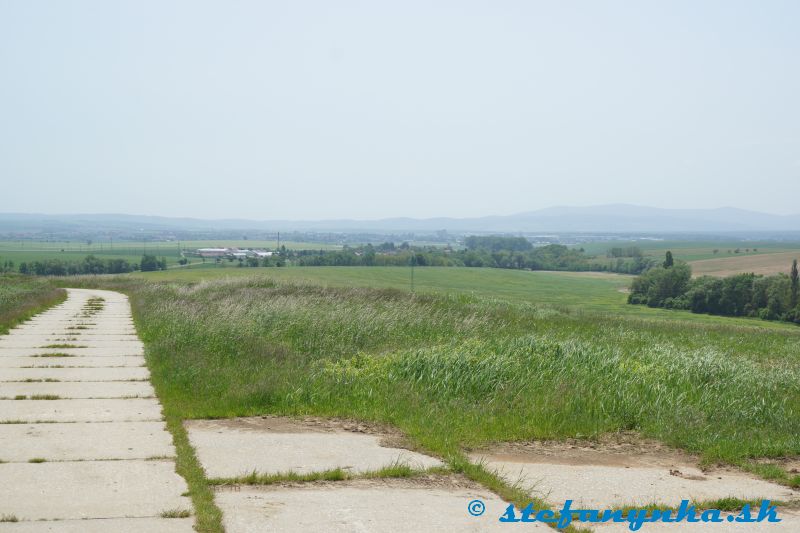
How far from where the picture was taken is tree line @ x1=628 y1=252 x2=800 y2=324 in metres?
57.2

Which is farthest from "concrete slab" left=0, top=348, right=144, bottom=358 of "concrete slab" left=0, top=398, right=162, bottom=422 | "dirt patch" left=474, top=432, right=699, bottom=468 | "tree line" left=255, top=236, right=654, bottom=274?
"tree line" left=255, top=236, right=654, bottom=274

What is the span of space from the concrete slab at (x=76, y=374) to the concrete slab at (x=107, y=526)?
22.6ft

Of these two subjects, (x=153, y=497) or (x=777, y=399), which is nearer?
(x=153, y=497)

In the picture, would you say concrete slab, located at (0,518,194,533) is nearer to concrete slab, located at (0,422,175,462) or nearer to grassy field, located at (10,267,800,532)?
grassy field, located at (10,267,800,532)

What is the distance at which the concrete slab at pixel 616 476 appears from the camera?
6.41 m

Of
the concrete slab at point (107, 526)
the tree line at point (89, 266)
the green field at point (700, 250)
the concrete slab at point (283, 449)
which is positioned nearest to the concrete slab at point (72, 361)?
the concrete slab at point (283, 449)

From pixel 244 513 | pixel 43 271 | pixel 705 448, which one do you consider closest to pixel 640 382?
pixel 705 448

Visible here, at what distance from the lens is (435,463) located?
7.12 m

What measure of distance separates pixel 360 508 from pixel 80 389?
6.72 m

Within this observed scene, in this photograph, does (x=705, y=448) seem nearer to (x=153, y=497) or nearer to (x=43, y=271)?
(x=153, y=497)

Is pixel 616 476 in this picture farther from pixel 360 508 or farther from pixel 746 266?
pixel 746 266

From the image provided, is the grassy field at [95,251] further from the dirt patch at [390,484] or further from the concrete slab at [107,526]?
the concrete slab at [107,526]

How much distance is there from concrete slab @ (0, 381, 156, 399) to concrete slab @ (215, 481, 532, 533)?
5.08 m

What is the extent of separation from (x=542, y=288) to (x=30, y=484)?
70587 millimetres
